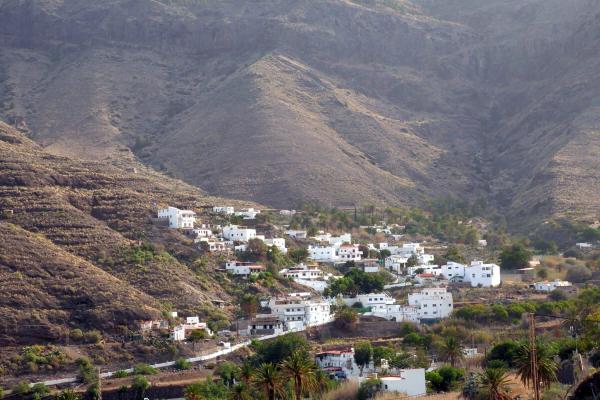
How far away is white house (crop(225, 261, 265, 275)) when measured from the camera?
87.3 meters

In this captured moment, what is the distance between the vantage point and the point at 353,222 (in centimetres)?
11294

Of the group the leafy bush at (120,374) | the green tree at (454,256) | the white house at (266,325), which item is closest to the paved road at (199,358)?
the leafy bush at (120,374)

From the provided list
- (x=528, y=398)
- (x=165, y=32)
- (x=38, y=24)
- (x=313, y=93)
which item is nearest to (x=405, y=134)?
(x=313, y=93)

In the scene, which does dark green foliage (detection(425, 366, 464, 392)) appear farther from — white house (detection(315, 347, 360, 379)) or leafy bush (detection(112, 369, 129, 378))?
leafy bush (detection(112, 369, 129, 378))

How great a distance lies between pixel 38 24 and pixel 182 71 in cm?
2191

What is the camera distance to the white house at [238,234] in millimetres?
95250

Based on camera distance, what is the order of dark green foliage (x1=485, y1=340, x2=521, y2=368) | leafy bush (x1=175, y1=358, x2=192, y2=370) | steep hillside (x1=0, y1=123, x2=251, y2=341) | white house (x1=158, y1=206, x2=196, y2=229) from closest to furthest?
1. dark green foliage (x1=485, y1=340, x2=521, y2=368)
2. leafy bush (x1=175, y1=358, x2=192, y2=370)
3. steep hillside (x1=0, y1=123, x2=251, y2=341)
4. white house (x1=158, y1=206, x2=196, y2=229)

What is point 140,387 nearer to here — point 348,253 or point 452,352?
point 452,352

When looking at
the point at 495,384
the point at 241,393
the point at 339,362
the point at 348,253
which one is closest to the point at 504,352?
the point at 339,362

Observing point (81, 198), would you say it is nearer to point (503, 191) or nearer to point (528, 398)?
point (528, 398)

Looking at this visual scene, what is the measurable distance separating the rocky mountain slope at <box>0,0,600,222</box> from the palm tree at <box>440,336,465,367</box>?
167 feet

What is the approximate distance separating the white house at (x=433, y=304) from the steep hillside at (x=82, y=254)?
1196 centimetres

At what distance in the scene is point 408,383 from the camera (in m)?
62.7

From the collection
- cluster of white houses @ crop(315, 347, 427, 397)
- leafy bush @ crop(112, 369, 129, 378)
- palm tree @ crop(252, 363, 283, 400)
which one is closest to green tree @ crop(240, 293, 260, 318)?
cluster of white houses @ crop(315, 347, 427, 397)
